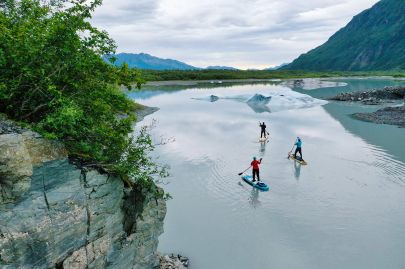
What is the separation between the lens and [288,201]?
2631cm

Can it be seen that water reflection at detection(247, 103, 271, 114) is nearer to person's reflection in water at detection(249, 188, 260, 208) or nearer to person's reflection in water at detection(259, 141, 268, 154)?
person's reflection in water at detection(259, 141, 268, 154)

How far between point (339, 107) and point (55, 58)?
79.1 metres

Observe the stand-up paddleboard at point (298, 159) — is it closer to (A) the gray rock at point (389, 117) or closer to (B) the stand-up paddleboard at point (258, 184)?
(B) the stand-up paddleboard at point (258, 184)

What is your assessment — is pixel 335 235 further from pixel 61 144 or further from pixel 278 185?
pixel 61 144

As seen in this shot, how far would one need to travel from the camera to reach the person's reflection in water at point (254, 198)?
25.9m

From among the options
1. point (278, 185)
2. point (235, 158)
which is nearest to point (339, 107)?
point (235, 158)

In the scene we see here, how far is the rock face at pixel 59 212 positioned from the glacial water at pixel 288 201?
5.76 m

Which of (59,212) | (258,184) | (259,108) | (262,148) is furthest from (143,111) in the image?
(59,212)

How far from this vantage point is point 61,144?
39.6ft

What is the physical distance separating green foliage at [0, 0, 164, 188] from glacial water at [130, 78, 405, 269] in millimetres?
8292

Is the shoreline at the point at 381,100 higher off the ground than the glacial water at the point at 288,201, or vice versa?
the glacial water at the point at 288,201

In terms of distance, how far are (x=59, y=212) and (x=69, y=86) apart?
4746 mm

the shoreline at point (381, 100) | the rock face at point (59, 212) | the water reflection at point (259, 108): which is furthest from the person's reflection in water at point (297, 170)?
the water reflection at point (259, 108)

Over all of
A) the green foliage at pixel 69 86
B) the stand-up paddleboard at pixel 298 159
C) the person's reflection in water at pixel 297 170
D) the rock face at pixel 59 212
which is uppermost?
the green foliage at pixel 69 86
